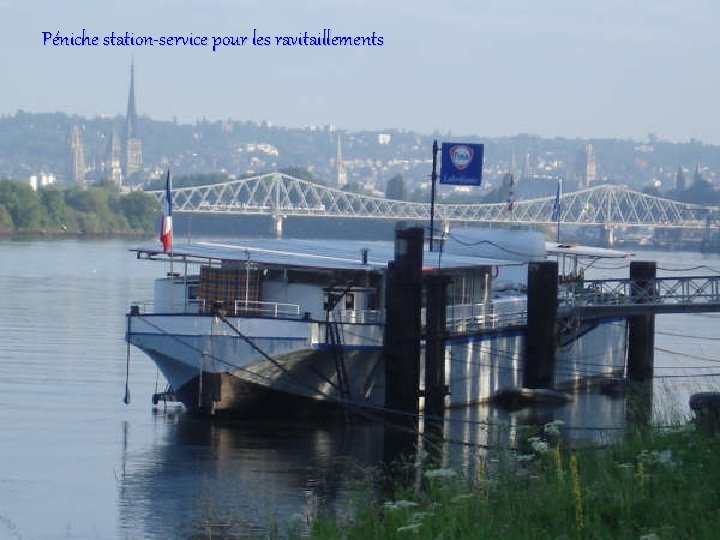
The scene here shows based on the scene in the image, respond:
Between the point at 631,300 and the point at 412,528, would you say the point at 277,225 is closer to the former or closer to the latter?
the point at 631,300

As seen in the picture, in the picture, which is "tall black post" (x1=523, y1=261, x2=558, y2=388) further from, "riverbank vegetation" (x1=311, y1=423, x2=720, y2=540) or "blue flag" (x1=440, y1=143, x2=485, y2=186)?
"riverbank vegetation" (x1=311, y1=423, x2=720, y2=540)

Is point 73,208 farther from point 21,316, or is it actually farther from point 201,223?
point 21,316

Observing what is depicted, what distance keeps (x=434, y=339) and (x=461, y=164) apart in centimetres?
474

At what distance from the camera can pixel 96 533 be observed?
19312mm

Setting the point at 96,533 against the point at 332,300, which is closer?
the point at 96,533

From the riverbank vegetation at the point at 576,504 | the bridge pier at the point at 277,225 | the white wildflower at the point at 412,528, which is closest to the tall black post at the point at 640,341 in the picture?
the riverbank vegetation at the point at 576,504


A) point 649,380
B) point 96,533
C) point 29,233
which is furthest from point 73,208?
point 96,533

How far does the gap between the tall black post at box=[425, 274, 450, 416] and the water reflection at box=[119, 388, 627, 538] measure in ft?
1.79

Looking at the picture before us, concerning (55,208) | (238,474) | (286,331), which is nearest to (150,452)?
(238,474)

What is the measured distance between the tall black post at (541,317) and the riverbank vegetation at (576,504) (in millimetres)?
14405

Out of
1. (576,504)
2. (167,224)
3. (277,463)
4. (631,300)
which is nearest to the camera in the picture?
(576,504)

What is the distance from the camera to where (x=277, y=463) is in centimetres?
2439

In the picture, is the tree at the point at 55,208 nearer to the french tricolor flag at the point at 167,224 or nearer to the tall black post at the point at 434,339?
the french tricolor flag at the point at 167,224

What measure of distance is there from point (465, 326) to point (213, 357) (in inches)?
218
